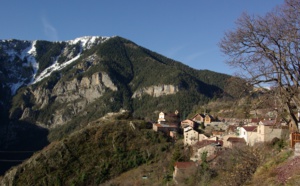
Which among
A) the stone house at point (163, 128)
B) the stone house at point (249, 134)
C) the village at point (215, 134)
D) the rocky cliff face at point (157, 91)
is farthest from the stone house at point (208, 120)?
the rocky cliff face at point (157, 91)

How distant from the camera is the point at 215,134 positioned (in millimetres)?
59094

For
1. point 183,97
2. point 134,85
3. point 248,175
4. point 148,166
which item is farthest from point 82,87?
point 248,175

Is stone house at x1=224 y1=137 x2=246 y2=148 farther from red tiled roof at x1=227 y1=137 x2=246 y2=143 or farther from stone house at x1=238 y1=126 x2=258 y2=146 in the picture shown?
stone house at x1=238 y1=126 x2=258 y2=146

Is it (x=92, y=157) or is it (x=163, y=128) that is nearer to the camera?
(x=92, y=157)

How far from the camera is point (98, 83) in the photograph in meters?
195

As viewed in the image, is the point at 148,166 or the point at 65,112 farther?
the point at 65,112

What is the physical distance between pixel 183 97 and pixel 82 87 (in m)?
66.8

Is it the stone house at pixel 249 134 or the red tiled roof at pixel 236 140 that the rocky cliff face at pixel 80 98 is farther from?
the stone house at pixel 249 134

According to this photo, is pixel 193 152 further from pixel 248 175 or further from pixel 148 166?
pixel 248 175

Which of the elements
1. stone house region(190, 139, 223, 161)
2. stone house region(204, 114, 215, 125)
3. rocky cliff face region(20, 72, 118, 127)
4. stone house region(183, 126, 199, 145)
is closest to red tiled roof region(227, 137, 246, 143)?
stone house region(190, 139, 223, 161)

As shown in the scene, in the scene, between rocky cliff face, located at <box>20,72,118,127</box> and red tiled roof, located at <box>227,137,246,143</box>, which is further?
rocky cliff face, located at <box>20,72,118,127</box>

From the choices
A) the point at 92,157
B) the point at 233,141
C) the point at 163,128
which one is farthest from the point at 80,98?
the point at 233,141

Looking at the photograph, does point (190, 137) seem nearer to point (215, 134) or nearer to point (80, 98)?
point (215, 134)

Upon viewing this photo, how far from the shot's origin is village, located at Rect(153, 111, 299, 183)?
3794 centimetres
